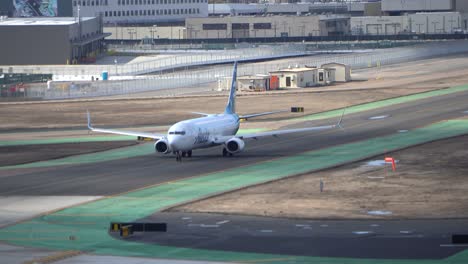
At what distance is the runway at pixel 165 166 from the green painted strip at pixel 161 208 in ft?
8.24

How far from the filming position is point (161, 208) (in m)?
68.2

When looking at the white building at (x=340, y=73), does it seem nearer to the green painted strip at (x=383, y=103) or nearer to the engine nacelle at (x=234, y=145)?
the green painted strip at (x=383, y=103)

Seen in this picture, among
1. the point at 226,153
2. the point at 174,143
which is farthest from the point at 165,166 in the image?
the point at 226,153

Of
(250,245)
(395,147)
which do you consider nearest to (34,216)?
(250,245)

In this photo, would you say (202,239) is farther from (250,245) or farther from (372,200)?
(372,200)

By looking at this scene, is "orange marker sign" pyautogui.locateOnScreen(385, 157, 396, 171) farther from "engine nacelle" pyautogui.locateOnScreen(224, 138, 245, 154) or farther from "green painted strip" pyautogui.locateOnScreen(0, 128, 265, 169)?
"green painted strip" pyautogui.locateOnScreen(0, 128, 265, 169)

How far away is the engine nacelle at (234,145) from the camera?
90.6 meters

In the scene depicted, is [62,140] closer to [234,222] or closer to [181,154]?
[181,154]

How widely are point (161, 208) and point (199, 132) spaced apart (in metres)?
20.8

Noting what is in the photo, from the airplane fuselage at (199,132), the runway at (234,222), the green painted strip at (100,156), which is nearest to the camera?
the runway at (234,222)

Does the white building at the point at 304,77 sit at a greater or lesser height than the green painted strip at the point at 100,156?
greater

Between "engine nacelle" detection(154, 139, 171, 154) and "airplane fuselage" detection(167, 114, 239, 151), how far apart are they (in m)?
0.79

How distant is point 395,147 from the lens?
317ft

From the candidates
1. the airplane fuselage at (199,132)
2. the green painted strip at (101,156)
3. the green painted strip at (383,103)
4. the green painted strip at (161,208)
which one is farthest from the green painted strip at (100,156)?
the green painted strip at (383,103)
